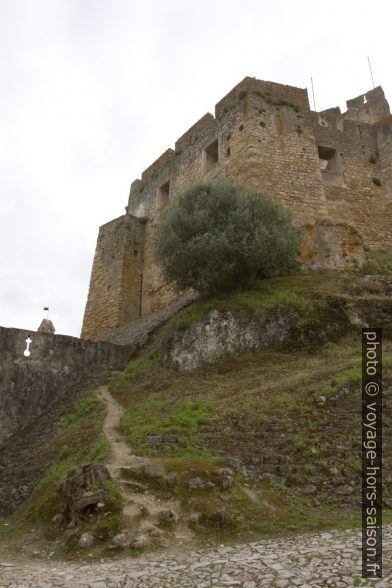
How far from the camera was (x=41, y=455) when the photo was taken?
1023 centimetres

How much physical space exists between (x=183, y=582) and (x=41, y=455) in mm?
6305

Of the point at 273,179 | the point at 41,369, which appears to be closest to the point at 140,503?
the point at 41,369

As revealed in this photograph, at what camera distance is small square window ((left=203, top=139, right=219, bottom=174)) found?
71.8 ft

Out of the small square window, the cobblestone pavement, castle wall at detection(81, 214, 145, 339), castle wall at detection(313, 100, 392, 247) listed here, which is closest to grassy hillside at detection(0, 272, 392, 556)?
the cobblestone pavement

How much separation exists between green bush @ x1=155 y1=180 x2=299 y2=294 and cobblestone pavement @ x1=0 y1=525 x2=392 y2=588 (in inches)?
355

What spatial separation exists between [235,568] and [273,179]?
1584 centimetres

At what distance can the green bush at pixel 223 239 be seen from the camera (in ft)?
46.0

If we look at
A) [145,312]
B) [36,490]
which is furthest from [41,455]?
[145,312]

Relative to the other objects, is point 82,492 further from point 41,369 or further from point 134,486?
point 41,369

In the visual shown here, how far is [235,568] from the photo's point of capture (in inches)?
193

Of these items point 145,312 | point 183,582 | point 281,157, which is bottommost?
point 183,582

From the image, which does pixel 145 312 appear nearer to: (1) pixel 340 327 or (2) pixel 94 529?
(1) pixel 340 327

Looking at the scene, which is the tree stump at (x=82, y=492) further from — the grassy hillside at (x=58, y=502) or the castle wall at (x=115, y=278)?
the castle wall at (x=115, y=278)

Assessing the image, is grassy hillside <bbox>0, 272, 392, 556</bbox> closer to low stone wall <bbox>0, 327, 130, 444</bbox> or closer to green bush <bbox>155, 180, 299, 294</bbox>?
green bush <bbox>155, 180, 299, 294</bbox>
